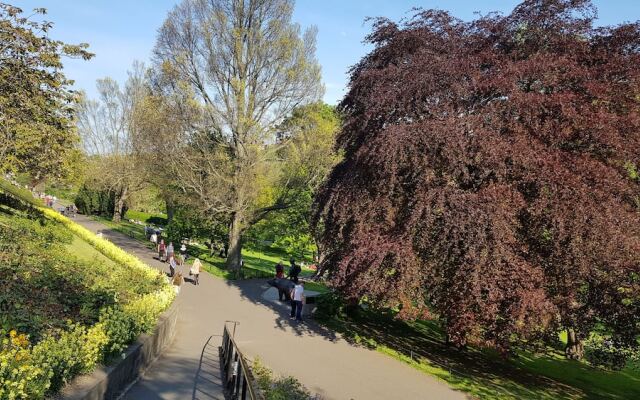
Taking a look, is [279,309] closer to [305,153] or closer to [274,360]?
[274,360]

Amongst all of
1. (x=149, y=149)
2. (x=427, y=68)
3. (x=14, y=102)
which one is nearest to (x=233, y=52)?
(x=149, y=149)

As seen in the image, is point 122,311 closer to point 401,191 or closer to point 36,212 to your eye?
point 401,191

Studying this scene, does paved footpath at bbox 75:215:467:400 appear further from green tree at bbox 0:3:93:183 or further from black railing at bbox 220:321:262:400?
green tree at bbox 0:3:93:183

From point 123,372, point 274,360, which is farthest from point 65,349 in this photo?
point 274,360

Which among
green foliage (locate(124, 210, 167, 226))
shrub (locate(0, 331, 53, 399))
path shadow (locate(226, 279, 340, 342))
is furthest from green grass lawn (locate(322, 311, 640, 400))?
green foliage (locate(124, 210, 167, 226))

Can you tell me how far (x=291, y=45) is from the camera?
2259 centimetres

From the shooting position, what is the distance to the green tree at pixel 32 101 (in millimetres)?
14078

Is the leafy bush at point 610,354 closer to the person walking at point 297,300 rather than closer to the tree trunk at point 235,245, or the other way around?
the person walking at point 297,300

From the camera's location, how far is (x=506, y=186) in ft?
36.0

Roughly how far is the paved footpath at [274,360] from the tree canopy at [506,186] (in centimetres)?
175

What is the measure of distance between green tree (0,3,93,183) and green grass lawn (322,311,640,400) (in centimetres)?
1166

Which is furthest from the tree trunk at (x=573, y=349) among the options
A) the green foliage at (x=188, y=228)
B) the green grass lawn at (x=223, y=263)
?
the green foliage at (x=188, y=228)

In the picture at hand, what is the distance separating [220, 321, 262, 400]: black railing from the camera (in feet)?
18.0

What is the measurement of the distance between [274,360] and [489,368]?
20.7 ft
